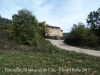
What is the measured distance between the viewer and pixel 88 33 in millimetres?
25266

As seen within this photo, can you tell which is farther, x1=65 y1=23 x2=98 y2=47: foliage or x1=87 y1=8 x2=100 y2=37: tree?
x1=87 y1=8 x2=100 y2=37: tree

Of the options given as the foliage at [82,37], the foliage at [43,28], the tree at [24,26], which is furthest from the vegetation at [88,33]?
the foliage at [43,28]

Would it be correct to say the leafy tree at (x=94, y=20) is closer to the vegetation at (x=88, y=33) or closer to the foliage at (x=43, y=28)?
the vegetation at (x=88, y=33)

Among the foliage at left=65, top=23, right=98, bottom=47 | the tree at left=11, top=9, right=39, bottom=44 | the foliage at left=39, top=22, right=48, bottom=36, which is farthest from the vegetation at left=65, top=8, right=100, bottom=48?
the foliage at left=39, top=22, right=48, bottom=36

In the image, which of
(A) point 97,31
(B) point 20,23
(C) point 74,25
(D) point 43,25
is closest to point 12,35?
(B) point 20,23

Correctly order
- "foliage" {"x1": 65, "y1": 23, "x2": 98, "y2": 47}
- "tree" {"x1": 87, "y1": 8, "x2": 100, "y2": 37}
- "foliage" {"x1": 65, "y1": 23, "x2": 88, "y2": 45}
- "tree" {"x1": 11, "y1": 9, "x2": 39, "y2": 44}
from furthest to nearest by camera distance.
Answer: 1. "tree" {"x1": 87, "y1": 8, "x2": 100, "y2": 37}
2. "foliage" {"x1": 65, "y1": 23, "x2": 88, "y2": 45}
3. "foliage" {"x1": 65, "y1": 23, "x2": 98, "y2": 47}
4. "tree" {"x1": 11, "y1": 9, "x2": 39, "y2": 44}

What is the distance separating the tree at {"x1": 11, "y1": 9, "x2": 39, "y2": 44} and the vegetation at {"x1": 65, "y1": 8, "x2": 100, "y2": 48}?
7533 millimetres

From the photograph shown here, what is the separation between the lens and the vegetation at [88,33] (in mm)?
24141

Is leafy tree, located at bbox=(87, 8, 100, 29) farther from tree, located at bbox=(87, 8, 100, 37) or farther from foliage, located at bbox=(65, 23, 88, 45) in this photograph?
foliage, located at bbox=(65, 23, 88, 45)

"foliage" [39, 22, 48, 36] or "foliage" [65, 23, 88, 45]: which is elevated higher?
"foliage" [39, 22, 48, 36]

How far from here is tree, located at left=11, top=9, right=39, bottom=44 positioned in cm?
2138

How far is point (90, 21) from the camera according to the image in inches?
1181

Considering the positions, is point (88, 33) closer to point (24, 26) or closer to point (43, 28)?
point (24, 26)

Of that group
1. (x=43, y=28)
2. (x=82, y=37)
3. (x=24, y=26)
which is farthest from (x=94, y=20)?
(x=43, y=28)
